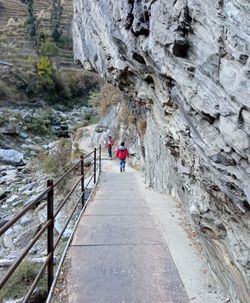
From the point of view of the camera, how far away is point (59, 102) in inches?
1871

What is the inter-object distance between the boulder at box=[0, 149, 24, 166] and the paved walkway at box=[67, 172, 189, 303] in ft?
52.1

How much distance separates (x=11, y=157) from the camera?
2280 centimetres

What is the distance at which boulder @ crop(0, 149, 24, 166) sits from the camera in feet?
73.0

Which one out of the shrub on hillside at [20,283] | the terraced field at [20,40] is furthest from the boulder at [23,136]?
the shrub on hillside at [20,283]

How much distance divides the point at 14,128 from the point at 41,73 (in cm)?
2039

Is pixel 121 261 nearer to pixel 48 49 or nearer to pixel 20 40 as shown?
pixel 48 49

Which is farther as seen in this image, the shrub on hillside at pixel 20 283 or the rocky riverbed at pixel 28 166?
the rocky riverbed at pixel 28 166

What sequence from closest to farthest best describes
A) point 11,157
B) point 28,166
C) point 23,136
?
point 28,166
point 11,157
point 23,136

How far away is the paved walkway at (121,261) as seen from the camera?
13.0 ft

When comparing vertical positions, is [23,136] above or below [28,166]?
above

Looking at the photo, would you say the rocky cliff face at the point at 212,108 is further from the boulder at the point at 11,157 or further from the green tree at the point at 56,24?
the green tree at the point at 56,24

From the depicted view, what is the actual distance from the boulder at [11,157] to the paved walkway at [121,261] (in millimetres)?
15894

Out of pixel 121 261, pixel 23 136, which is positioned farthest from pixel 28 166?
pixel 121 261

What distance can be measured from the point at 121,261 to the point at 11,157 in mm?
19434
